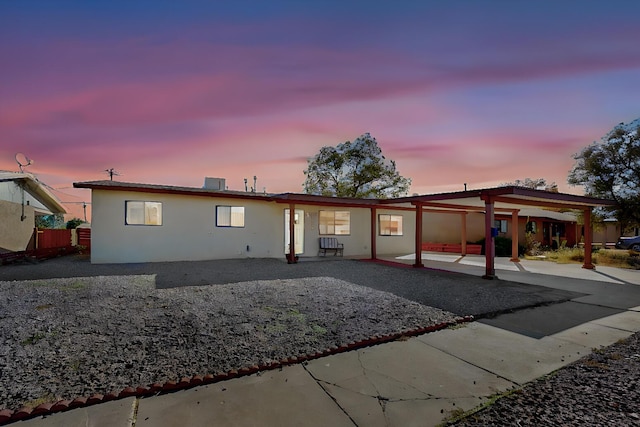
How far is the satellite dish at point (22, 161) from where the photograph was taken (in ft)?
47.2

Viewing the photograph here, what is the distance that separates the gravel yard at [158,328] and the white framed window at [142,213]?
3.98m

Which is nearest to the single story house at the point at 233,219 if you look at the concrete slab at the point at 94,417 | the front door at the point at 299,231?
the front door at the point at 299,231

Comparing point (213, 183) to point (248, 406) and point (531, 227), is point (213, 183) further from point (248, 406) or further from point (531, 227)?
point (531, 227)

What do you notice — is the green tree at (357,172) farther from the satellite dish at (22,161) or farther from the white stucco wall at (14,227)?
the white stucco wall at (14,227)

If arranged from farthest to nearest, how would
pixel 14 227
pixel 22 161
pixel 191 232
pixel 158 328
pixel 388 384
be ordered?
1. pixel 22 161
2. pixel 14 227
3. pixel 191 232
4. pixel 158 328
5. pixel 388 384

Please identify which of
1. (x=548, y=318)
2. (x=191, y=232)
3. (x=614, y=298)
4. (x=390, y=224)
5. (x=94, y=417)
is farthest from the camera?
(x=390, y=224)

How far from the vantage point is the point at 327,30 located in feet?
23.3

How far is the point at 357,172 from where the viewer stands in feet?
73.0

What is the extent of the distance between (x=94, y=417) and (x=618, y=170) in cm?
1921

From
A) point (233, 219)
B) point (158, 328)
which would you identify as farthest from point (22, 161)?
point (158, 328)

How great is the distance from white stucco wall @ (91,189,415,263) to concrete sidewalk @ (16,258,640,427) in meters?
9.14

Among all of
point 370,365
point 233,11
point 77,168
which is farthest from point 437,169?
point 77,168

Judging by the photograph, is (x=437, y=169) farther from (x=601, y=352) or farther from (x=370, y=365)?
(x=370, y=365)

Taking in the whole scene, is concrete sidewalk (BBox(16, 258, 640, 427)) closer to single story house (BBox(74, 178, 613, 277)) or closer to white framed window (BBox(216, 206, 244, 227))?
single story house (BBox(74, 178, 613, 277))
